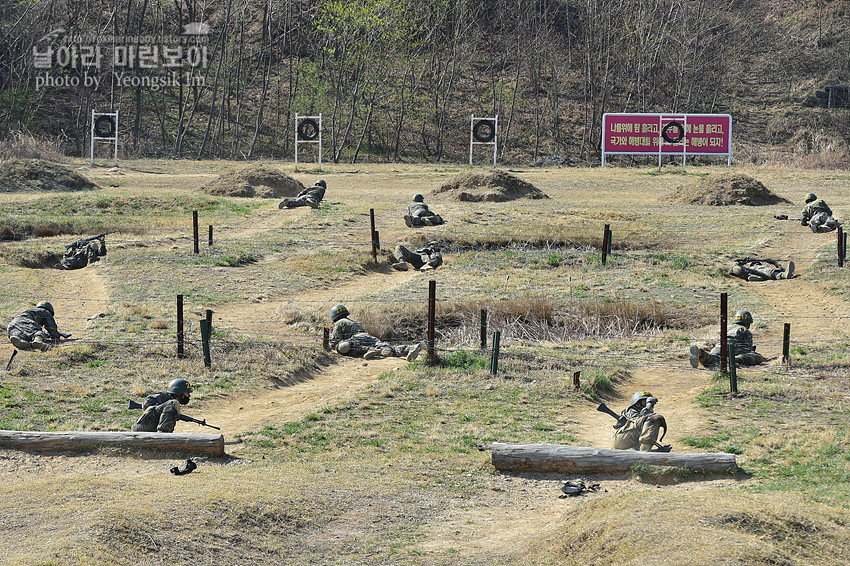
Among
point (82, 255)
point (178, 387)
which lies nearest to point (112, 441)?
point (178, 387)

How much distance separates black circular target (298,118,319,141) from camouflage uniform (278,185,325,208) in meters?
16.9

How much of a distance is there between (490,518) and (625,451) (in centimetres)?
212

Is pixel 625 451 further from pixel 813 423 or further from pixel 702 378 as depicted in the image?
pixel 702 378

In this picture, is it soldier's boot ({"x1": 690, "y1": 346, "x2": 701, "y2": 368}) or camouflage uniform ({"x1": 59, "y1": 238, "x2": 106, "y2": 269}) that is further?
camouflage uniform ({"x1": 59, "y1": 238, "x2": 106, "y2": 269})

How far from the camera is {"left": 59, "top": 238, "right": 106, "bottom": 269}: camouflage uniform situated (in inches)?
1039

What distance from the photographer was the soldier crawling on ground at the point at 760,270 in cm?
2592

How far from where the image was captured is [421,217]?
31609 mm

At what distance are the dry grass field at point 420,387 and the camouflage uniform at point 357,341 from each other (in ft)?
1.12

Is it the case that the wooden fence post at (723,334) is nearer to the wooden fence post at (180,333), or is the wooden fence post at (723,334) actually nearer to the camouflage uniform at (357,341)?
the camouflage uniform at (357,341)

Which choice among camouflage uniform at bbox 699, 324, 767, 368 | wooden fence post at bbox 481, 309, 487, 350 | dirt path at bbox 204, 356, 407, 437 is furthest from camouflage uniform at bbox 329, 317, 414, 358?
camouflage uniform at bbox 699, 324, 767, 368

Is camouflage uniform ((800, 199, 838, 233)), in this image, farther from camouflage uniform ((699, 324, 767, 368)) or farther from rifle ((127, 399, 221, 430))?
rifle ((127, 399, 221, 430))

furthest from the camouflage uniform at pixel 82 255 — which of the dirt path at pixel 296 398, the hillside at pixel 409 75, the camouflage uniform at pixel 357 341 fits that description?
the hillside at pixel 409 75

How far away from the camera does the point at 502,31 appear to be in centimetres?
6625

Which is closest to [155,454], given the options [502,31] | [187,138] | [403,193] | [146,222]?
[146,222]
